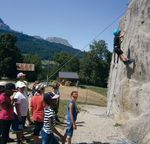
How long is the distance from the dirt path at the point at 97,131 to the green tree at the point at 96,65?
265ft

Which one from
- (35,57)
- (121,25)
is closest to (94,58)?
(35,57)

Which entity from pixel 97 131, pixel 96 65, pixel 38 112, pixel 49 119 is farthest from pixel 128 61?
pixel 96 65

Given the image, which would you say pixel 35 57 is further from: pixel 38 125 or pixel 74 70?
pixel 38 125

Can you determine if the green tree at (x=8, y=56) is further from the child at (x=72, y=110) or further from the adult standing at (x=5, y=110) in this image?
the adult standing at (x=5, y=110)

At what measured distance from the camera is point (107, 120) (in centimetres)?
1817

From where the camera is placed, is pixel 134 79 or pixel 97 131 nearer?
pixel 97 131

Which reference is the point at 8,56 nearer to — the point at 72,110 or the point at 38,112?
the point at 72,110

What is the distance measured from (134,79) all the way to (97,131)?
3.48 m

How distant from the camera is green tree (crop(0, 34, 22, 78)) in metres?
81.6

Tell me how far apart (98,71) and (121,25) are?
83221mm

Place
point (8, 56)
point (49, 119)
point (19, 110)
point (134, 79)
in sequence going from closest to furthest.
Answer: point (49, 119) < point (19, 110) < point (134, 79) < point (8, 56)

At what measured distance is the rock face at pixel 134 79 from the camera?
15.0 m

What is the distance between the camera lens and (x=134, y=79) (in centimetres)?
1712

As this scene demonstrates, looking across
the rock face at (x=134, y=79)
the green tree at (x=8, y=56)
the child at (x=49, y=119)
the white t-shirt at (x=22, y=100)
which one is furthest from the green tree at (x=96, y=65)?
the child at (x=49, y=119)
